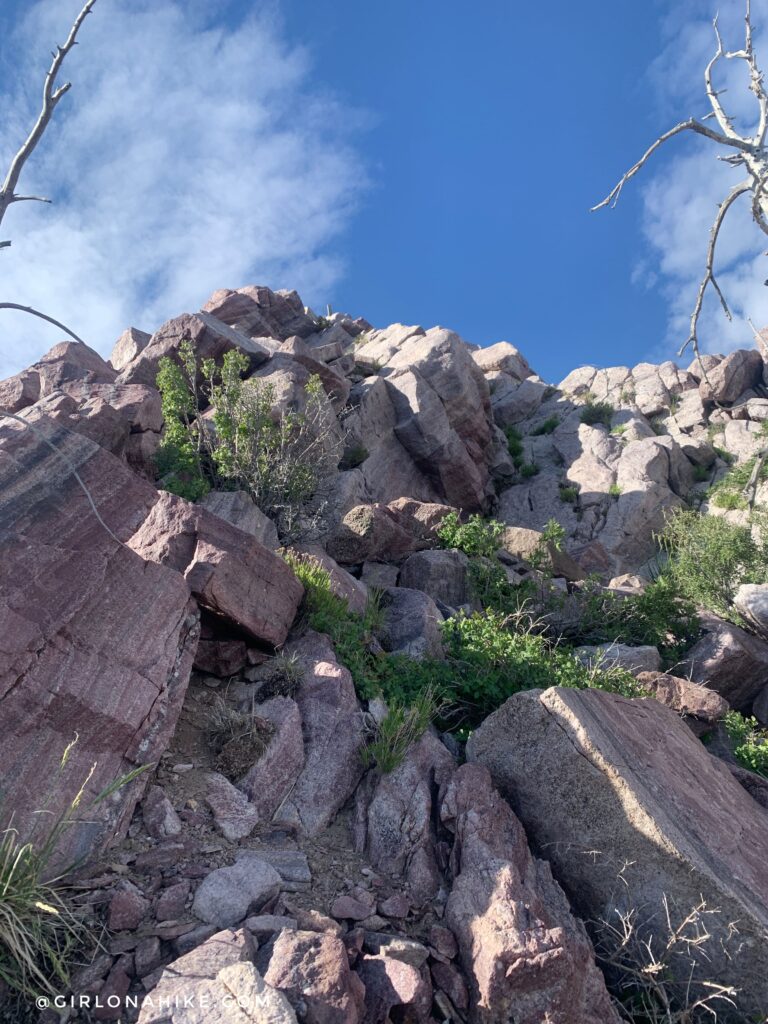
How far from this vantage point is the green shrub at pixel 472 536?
12438mm

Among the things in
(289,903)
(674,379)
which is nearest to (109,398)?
(289,903)

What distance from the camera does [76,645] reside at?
5516 millimetres

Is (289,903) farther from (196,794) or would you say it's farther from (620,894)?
(620,894)

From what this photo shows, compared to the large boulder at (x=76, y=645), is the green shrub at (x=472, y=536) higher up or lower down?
higher up

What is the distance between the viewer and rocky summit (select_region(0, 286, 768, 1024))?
13.2 ft

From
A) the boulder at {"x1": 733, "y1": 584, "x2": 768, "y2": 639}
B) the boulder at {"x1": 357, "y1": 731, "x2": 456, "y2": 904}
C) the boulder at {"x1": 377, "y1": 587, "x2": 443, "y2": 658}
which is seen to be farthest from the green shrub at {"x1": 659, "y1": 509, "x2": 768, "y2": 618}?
the boulder at {"x1": 357, "y1": 731, "x2": 456, "y2": 904}

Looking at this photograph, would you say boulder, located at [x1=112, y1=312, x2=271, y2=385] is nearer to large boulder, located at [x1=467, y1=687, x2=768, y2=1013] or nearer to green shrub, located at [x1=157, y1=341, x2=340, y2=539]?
green shrub, located at [x1=157, y1=341, x2=340, y2=539]

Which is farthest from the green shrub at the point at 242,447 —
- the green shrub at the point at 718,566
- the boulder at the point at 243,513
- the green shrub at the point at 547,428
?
the green shrub at the point at 547,428

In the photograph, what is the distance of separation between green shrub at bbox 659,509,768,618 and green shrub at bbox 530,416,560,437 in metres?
12.0

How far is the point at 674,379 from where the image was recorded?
102ft

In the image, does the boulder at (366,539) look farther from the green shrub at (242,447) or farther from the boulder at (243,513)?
the boulder at (243,513)

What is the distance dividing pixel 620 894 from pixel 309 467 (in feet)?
29.7

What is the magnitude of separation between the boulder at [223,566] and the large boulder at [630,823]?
245 centimetres

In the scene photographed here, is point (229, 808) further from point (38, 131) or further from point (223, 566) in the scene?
point (38, 131)
